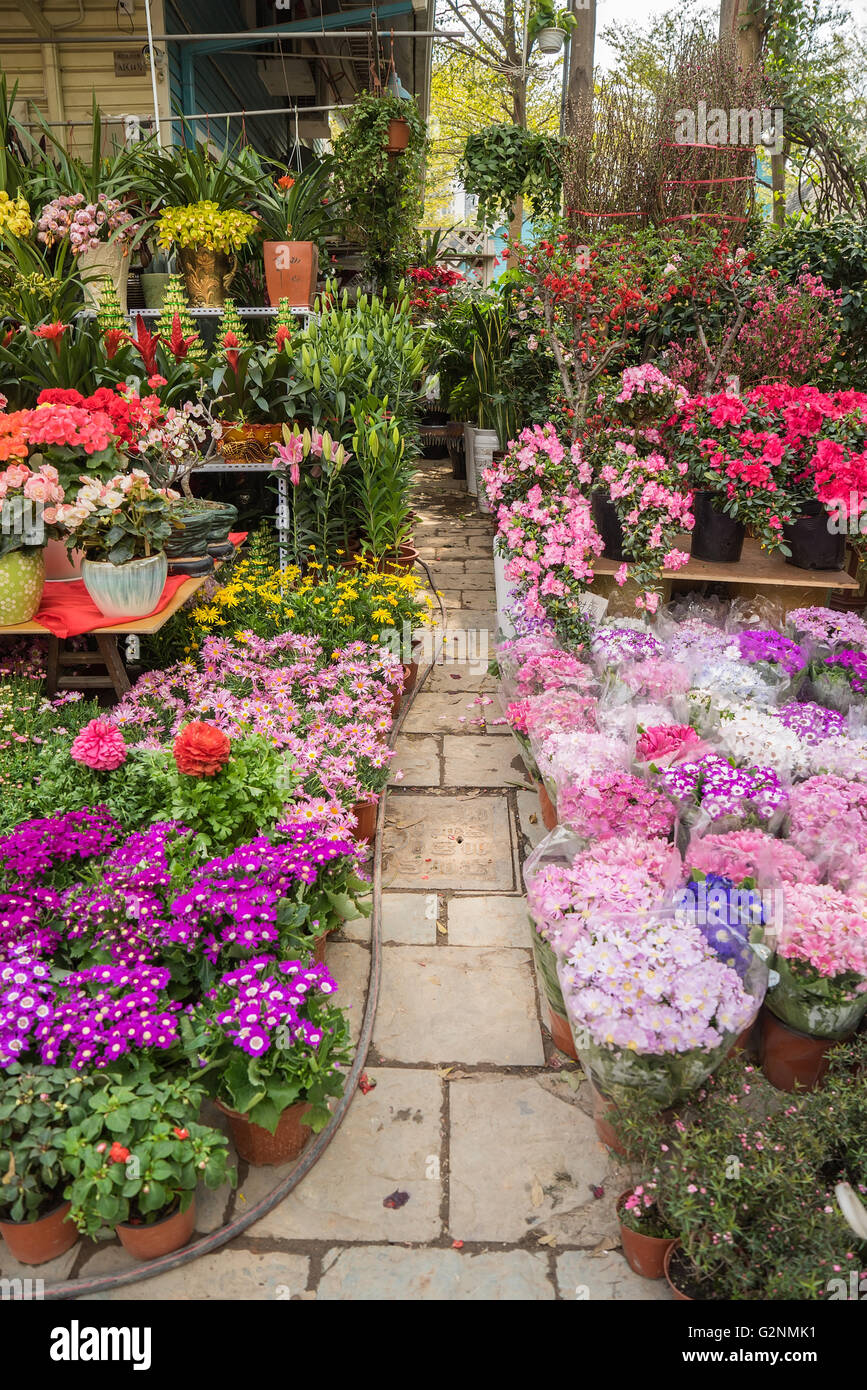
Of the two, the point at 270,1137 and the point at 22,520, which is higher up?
the point at 22,520

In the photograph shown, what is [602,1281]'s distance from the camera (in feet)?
6.38

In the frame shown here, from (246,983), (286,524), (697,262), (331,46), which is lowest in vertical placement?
(246,983)

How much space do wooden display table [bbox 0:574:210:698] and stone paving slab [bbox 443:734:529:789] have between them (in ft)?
4.33

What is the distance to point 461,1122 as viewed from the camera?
2326 millimetres

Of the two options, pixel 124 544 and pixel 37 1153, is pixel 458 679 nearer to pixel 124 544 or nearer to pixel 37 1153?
pixel 124 544

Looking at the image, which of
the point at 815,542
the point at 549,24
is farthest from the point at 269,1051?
the point at 549,24

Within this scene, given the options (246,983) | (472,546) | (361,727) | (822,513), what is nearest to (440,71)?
(472,546)

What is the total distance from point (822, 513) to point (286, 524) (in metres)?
2.71

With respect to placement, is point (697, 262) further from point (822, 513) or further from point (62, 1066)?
point (62, 1066)

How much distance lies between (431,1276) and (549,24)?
8791 millimetres

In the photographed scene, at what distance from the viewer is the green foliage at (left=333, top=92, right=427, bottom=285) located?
701 cm

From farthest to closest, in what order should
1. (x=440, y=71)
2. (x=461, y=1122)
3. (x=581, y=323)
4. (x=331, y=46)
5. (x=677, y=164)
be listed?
1. (x=440, y=71)
2. (x=331, y=46)
3. (x=677, y=164)
4. (x=581, y=323)
5. (x=461, y=1122)

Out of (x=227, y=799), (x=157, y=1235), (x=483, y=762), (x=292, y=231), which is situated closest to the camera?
(x=157, y=1235)
